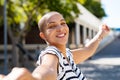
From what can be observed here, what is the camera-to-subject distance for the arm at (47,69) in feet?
4.93

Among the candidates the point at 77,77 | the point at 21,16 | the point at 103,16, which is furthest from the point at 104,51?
the point at 103,16

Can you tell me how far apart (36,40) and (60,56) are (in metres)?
31.6

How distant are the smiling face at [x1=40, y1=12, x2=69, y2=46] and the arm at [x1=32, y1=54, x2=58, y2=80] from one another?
161 mm

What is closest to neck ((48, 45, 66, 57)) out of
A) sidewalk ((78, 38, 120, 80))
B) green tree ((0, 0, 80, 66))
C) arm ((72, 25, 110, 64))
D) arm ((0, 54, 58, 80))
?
arm ((0, 54, 58, 80))

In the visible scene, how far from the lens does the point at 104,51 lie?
40.4m

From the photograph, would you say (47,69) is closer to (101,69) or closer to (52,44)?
(52,44)

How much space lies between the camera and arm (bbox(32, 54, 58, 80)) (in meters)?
1.50

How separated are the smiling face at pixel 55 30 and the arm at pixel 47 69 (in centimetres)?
16

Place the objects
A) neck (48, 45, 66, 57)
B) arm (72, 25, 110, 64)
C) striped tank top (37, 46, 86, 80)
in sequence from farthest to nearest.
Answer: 1. arm (72, 25, 110, 64)
2. neck (48, 45, 66, 57)
3. striped tank top (37, 46, 86, 80)

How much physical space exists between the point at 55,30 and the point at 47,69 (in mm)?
371

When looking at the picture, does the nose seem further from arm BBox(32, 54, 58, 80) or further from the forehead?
arm BBox(32, 54, 58, 80)

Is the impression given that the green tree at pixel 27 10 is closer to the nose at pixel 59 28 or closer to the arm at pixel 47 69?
the nose at pixel 59 28

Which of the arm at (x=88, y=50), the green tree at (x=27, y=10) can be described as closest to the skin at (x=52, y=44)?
the arm at (x=88, y=50)

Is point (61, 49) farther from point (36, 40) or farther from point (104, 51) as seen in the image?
point (104, 51)
